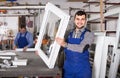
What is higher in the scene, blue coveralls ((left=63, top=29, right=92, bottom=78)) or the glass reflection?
the glass reflection

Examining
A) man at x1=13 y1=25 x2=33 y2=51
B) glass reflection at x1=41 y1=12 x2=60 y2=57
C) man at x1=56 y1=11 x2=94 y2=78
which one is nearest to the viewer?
man at x1=56 y1=11 x2=94 y2=78

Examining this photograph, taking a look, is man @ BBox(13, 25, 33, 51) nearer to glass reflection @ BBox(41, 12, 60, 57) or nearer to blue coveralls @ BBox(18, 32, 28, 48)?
blue coveralls @ BBox(18, 32, 28, 48)

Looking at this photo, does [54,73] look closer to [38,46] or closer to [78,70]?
[78,70]

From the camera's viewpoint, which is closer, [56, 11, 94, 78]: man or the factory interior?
the factory interior

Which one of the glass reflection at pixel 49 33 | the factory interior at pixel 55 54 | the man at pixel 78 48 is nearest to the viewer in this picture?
the factory interior at pixel 55 54

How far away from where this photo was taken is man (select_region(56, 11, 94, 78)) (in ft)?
8.36

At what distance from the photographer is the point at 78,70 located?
104 inches

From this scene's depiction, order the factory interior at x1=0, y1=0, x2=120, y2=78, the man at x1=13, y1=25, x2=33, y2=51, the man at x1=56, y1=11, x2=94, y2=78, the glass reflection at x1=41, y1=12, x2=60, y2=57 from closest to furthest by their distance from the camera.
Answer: the factory interior at x1=0, y1=0, x2=120, y2=78 < the man at x1=56, y1=11, x2=94, y2=78 < the glass reflection at x1=41, y1=12, x2=60, y2=57 < the man at x1=13, y1=25, x2=33, y2=51

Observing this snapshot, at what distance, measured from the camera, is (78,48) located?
2.52 metres

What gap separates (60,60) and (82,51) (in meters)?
0.50

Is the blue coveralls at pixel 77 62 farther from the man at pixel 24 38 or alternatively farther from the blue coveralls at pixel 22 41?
the blue coveralls at pixel 22 41

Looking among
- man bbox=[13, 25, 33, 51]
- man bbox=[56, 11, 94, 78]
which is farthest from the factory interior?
man bbox=[13, 25, 33, 51]

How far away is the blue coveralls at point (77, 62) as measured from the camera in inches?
103

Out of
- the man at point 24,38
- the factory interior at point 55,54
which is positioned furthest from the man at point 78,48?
the man at point 24,38
